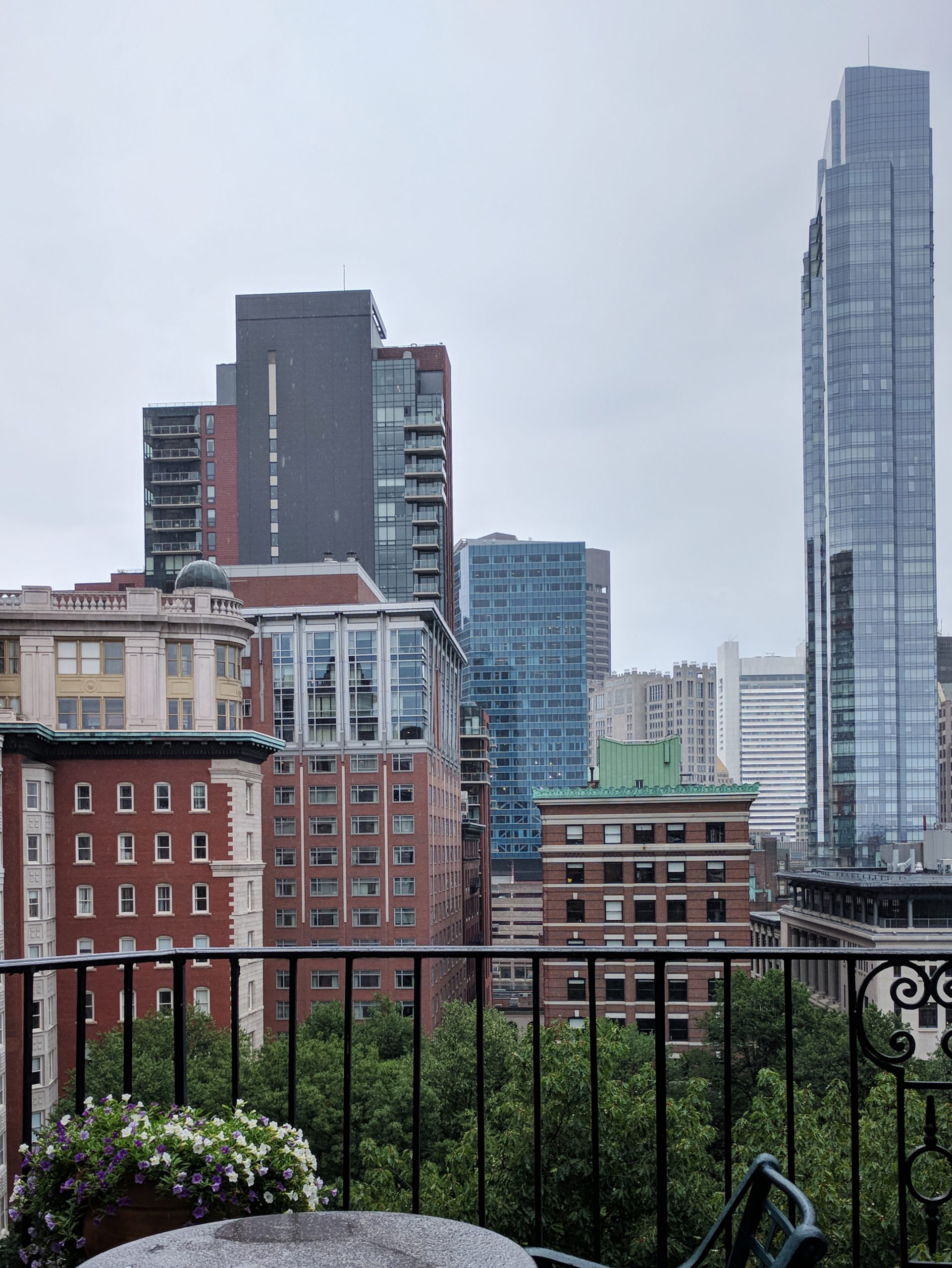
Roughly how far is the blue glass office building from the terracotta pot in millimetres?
158264

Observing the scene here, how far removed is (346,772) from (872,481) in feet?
297

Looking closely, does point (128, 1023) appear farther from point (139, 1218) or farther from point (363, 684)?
point (363, 684)

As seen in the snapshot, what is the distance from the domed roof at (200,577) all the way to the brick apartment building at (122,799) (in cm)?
74

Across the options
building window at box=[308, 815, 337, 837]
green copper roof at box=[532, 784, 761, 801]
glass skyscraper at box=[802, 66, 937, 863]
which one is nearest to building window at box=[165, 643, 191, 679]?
building window at box=[308, 815, 337, 837]

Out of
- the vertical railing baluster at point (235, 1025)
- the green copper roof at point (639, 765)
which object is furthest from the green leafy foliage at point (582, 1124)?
the green copper roof at point (639, 765)

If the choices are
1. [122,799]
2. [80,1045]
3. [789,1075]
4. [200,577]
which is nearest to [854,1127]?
[789,1075]

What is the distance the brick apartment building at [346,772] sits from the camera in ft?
198

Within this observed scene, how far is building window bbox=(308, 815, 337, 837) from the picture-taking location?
200 feet

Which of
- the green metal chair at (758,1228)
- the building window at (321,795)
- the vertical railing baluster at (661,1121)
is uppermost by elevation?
the green metal chair at (758,1228)

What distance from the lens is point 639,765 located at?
53.7 m

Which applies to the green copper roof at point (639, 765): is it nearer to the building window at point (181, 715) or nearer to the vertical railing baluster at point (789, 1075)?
the building window at point (181, 715)

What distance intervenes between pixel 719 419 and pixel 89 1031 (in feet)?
492

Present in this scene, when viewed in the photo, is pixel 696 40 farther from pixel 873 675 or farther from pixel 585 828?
pixel 873 675

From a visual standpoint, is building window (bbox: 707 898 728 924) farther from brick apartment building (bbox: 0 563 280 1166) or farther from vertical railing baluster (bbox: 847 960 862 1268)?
vertical railing baluster (bbox: 847 960 862 1268)
